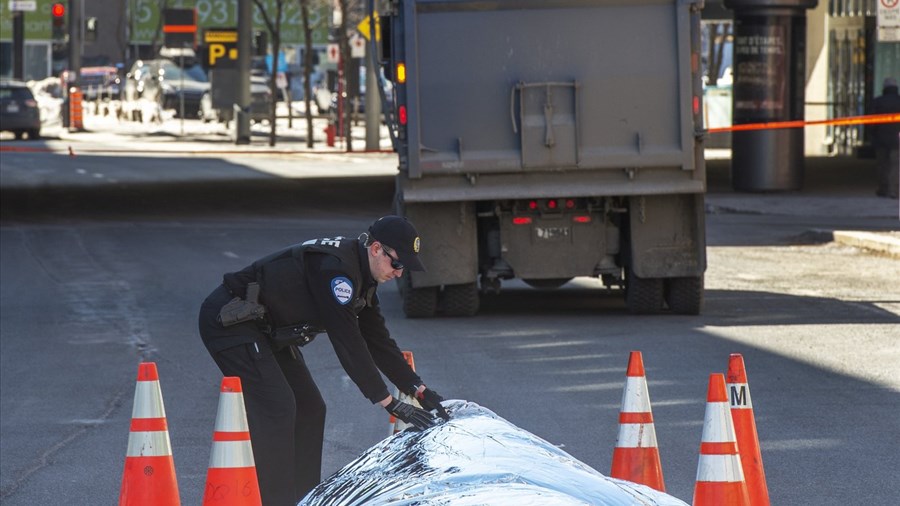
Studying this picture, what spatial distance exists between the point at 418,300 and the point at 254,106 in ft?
135

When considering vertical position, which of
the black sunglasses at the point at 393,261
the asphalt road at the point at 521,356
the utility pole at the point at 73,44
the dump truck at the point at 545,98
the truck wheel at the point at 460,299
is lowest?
the asphalt road at the point at 521,356

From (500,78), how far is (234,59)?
1308 inches

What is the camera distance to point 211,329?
22.0ft

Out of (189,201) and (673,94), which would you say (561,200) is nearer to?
(673,94)

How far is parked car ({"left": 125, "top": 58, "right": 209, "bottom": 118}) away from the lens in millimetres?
Result: 57062

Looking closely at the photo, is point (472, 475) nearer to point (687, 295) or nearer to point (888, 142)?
point (687, 295)

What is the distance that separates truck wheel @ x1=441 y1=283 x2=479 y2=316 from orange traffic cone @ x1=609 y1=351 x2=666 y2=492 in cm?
737

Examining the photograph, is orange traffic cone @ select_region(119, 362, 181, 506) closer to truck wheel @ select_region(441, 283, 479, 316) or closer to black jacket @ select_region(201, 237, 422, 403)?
black jacket @ select_region(201, 237, 422, 403)

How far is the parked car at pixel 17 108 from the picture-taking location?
46.9m

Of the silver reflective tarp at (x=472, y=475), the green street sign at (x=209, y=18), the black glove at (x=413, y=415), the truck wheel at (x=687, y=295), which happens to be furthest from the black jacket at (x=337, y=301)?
the green street sign at (x=209, y=18)

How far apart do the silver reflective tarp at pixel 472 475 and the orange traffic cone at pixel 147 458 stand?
0.78 m

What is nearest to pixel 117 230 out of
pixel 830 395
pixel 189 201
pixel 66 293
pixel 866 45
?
pixel 189 201

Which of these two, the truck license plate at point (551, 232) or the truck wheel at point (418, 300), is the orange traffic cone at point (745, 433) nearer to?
the truck license plate at point (551, 232)

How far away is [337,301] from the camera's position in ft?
20.8
